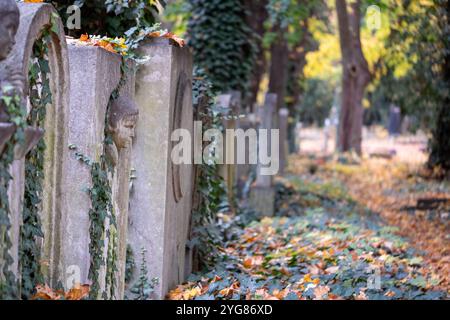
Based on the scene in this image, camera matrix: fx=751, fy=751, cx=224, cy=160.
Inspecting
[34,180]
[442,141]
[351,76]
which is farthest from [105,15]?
[351,76]

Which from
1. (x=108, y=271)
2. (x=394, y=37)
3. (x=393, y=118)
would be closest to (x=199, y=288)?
(x=108, y=271)

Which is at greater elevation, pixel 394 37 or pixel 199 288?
pixel 394 37

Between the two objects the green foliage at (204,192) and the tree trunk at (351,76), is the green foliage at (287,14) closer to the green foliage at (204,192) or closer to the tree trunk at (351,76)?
the tree trunk at (351,76)

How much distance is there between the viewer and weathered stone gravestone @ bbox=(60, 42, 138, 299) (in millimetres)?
4625

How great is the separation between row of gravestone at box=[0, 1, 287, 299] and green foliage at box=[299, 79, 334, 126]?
42.0 metres

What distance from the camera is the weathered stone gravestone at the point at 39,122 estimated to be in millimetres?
3654

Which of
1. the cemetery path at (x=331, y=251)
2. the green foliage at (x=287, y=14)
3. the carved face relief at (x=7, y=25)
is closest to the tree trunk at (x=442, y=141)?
the cemetery path at (x=331, y=251)

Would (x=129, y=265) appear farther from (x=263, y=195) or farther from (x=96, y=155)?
(x=263, y=195)

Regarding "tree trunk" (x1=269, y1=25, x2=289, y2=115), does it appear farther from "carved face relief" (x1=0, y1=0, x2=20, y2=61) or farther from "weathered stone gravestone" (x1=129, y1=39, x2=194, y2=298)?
"carved face relief" (x1=0, y1=0, x2=20, y2=61)

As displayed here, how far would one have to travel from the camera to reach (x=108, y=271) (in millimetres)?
5059

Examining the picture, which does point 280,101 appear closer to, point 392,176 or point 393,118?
point 392,176

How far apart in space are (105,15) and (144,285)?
8.93ft

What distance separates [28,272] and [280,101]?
17.6m

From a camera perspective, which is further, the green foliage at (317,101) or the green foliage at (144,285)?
the green foliage at (317,101)
